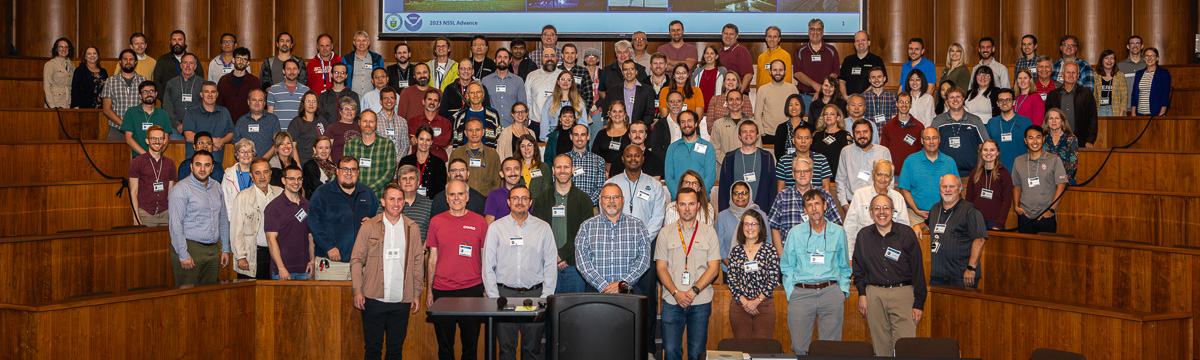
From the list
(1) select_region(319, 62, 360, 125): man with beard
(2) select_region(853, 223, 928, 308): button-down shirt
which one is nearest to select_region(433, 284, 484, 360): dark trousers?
(2) select_region(853, 223, 928, 308): button-down shirt

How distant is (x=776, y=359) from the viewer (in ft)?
14.1

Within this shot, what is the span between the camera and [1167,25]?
10906mm

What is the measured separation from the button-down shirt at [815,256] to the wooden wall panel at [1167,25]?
7387mm

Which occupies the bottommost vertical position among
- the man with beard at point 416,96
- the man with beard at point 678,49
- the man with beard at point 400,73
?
the man with beard at point 416,96

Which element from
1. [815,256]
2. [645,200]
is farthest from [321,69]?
[815,256]

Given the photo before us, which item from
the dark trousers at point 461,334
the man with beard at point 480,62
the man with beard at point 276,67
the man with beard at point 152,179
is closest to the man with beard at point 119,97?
the man with beard at point 276,67

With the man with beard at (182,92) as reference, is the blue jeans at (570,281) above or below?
below

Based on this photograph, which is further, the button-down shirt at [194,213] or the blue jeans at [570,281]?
the button-down shirt at [194,213]

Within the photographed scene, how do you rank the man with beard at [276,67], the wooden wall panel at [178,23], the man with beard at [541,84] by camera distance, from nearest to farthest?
1. the man with beard at [541,84]
2. the man with beard at [276,67]
3. the wooden wall panel at [178,23]

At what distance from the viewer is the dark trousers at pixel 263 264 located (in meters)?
6.40

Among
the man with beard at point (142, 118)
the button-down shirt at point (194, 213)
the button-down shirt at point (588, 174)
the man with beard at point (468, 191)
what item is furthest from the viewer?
the man with beard at point (142, 118)

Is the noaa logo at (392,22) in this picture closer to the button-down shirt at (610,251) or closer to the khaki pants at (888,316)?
the button-down shirt at (610,251)

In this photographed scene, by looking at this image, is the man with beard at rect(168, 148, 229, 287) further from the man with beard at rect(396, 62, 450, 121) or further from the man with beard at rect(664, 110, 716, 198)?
the man with beard at rect(664, 110, 716, 198)

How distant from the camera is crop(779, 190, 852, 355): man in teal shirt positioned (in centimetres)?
571
